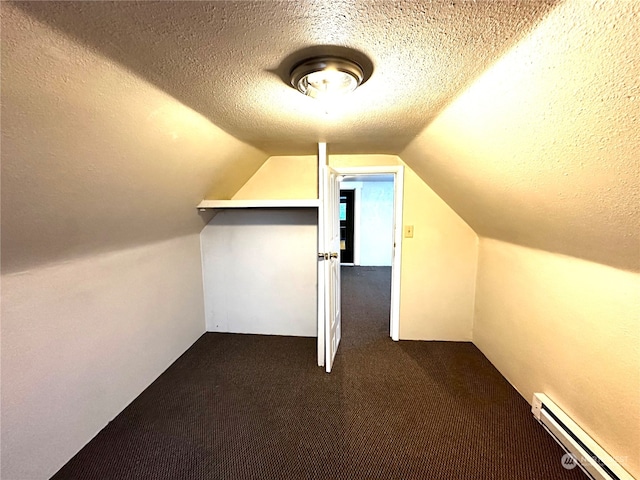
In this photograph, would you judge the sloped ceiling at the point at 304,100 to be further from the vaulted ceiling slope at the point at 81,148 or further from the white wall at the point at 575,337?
the white wall at the point at 575,337

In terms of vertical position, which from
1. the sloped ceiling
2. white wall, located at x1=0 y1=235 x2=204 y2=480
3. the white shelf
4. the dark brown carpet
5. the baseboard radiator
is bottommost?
the dark brown carpet

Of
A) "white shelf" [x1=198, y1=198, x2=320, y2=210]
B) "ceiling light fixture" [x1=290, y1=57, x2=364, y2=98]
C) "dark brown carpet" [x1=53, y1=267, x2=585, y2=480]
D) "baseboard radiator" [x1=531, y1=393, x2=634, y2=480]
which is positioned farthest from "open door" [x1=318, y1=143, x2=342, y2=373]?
"baseboard radiator" [x1=531, y1=393, x2=634, y2=480]

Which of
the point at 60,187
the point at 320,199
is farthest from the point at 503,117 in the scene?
the point at 60,187

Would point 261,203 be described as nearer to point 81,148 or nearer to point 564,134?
point 81,148

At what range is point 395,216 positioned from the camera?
2879mm

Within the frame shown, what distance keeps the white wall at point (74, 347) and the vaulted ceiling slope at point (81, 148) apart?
0.16 metres

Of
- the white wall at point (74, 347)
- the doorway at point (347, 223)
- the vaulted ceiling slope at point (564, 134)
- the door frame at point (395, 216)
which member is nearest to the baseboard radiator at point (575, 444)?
the vaulted ceiling slope at point (564, 134)

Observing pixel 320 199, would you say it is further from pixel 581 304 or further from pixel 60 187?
pixel 581 304

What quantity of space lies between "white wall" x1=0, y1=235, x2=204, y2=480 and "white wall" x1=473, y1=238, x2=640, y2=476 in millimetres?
2801

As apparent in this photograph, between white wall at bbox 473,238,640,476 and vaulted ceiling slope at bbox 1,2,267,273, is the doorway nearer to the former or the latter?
white wall at bbox 473,238,640,476

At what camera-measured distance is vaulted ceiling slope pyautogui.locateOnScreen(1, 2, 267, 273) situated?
847mm

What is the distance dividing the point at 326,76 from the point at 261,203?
5.00 ft

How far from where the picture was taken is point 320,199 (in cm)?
237

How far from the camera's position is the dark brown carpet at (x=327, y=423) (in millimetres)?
1587
